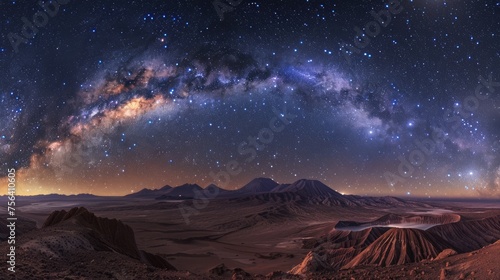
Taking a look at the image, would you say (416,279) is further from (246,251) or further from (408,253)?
(246,251)

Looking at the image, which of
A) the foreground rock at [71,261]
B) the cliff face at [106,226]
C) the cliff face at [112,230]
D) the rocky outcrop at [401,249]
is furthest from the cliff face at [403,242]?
the foreground rock at [71,261]

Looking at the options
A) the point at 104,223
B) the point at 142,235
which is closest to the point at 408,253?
the point at 104,223

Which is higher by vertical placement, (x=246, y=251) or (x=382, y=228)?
(x=382, y=228)

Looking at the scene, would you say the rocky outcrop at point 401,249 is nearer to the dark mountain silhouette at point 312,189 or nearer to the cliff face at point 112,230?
the cliff face at point 112,230

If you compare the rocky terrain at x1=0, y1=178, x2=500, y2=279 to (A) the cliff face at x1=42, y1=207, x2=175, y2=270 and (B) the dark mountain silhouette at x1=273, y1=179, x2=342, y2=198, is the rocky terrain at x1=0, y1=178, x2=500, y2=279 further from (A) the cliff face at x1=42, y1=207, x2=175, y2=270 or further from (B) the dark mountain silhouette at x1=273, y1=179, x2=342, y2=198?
(B) the dark mountain silhouette at x1=273, y1=179, x2=342, y2=198

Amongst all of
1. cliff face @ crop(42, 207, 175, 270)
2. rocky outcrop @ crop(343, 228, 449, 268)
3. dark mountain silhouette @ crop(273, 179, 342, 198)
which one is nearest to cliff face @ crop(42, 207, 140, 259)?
cliff face @ crop(42, 207, 175, 270)

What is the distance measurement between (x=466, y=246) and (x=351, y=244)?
15.6m

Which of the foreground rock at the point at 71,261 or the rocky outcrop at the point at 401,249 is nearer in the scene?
the foreground rock at the point at 71,261

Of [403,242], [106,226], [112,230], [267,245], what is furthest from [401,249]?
[106,226]

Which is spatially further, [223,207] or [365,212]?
[223,207]

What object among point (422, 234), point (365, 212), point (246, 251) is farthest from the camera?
point (365, 212)

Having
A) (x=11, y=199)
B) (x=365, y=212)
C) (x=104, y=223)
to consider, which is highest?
(x=11, y=199)

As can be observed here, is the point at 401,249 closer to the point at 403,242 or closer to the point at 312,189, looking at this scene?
the point at 403,242

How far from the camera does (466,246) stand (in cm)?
4716
